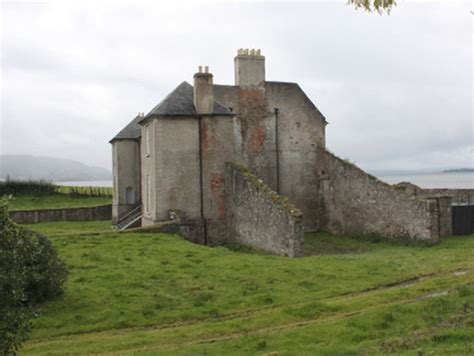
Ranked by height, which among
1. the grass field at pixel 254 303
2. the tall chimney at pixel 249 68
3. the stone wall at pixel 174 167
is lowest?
the grass field at pixel 254 303

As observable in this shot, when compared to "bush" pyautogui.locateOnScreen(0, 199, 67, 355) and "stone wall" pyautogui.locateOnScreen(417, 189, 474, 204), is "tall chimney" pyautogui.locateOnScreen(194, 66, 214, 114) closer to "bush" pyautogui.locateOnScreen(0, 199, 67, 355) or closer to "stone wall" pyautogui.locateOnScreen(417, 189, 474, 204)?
"stone wall" pyautogui.locateOnScreen(417, 189, 474, 204)

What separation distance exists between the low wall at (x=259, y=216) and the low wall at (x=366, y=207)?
254 inches

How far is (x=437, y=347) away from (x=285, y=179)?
25117mm

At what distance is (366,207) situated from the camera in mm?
30641

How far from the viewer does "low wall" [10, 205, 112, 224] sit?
39375 millimetres

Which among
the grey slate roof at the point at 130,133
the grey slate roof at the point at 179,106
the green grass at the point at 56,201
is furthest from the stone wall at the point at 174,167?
the green grass at the point at 56,201

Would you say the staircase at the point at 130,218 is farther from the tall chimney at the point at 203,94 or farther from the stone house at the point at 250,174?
the tall chimney at the point at 203,94

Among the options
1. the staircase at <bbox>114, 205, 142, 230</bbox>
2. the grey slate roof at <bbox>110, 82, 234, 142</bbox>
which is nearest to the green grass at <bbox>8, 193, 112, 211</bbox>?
the staircase at <bbox>114, 205, 142, 230</bbox>

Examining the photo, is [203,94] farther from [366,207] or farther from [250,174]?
[366,207]

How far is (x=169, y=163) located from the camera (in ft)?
98.9

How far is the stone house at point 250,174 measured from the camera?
27.5 metres

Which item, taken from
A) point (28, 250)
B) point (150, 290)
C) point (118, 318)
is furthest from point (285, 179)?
point (28, 250)

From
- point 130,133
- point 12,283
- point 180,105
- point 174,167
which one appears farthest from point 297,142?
point 12,283

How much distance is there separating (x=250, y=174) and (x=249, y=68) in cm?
804
